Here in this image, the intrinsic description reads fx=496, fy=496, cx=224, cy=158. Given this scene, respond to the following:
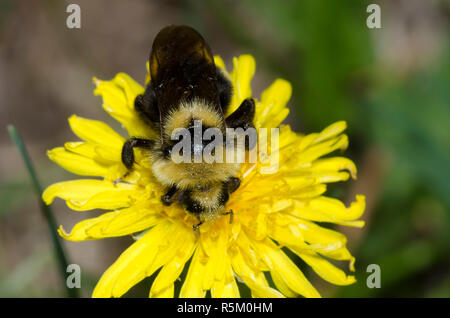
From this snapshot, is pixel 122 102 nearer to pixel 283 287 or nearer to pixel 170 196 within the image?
pixel 170 196

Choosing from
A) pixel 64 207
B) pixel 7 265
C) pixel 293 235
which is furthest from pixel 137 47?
pixel 293 235

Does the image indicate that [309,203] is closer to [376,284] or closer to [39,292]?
[376,284]

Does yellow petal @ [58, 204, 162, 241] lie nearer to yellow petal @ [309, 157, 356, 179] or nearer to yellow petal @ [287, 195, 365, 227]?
Answer: yellow petal @ [287, 195, 365, 227]

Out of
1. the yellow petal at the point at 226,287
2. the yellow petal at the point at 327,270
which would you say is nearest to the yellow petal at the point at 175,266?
the yellow petal at the point at 226,287

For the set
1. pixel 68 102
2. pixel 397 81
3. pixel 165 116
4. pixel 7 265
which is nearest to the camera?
pixel 165 116

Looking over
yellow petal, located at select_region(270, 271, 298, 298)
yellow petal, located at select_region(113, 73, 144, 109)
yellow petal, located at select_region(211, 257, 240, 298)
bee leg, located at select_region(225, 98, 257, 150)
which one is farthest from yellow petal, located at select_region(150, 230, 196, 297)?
yellow petal, located at select_region(113, 73, 144, 109)

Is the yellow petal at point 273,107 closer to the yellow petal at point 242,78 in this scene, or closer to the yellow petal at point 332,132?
the yellow petal at point 242,78

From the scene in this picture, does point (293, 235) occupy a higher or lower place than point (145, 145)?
lower
